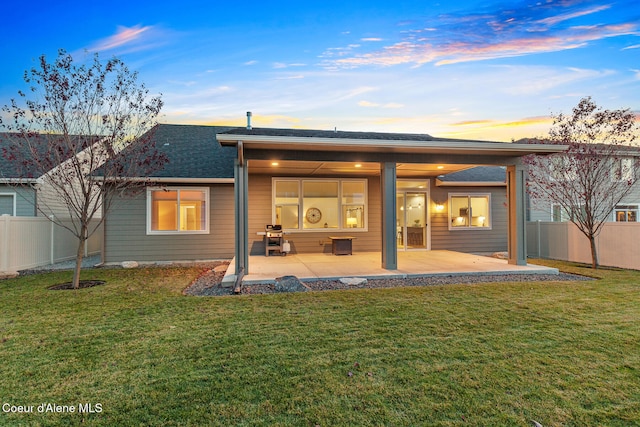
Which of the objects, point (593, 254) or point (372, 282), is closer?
point (372, 282)

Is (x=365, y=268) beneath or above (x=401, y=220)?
beneath

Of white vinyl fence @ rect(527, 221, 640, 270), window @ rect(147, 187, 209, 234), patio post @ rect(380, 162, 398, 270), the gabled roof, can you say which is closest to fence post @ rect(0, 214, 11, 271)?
window @ rect(147, 187, 209, 234)

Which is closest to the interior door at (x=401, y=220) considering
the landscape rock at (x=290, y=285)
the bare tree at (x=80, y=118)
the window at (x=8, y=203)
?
the landscape rock at (x=290, y=285)

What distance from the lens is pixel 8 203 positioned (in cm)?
1083

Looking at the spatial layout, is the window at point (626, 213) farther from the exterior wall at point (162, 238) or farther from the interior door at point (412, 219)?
the exterior wall at point (162, 238)

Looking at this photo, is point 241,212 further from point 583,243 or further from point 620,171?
point 620,171

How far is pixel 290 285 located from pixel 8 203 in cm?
1022

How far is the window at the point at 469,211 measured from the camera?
38.0 feet

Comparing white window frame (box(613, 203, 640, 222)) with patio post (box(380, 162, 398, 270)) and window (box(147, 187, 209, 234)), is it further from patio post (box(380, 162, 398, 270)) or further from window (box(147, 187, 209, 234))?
window (box(147, 187, 209, 234))

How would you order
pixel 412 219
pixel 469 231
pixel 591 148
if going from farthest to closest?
pixel 469 231 < pixel 412 219 < pixel 591 148

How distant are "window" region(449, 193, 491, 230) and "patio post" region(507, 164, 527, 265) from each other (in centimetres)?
353

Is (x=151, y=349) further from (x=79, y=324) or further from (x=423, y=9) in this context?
(x=423, y=9)

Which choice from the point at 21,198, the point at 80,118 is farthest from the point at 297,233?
the point at 21,198

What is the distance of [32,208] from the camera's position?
10883 millimetres
